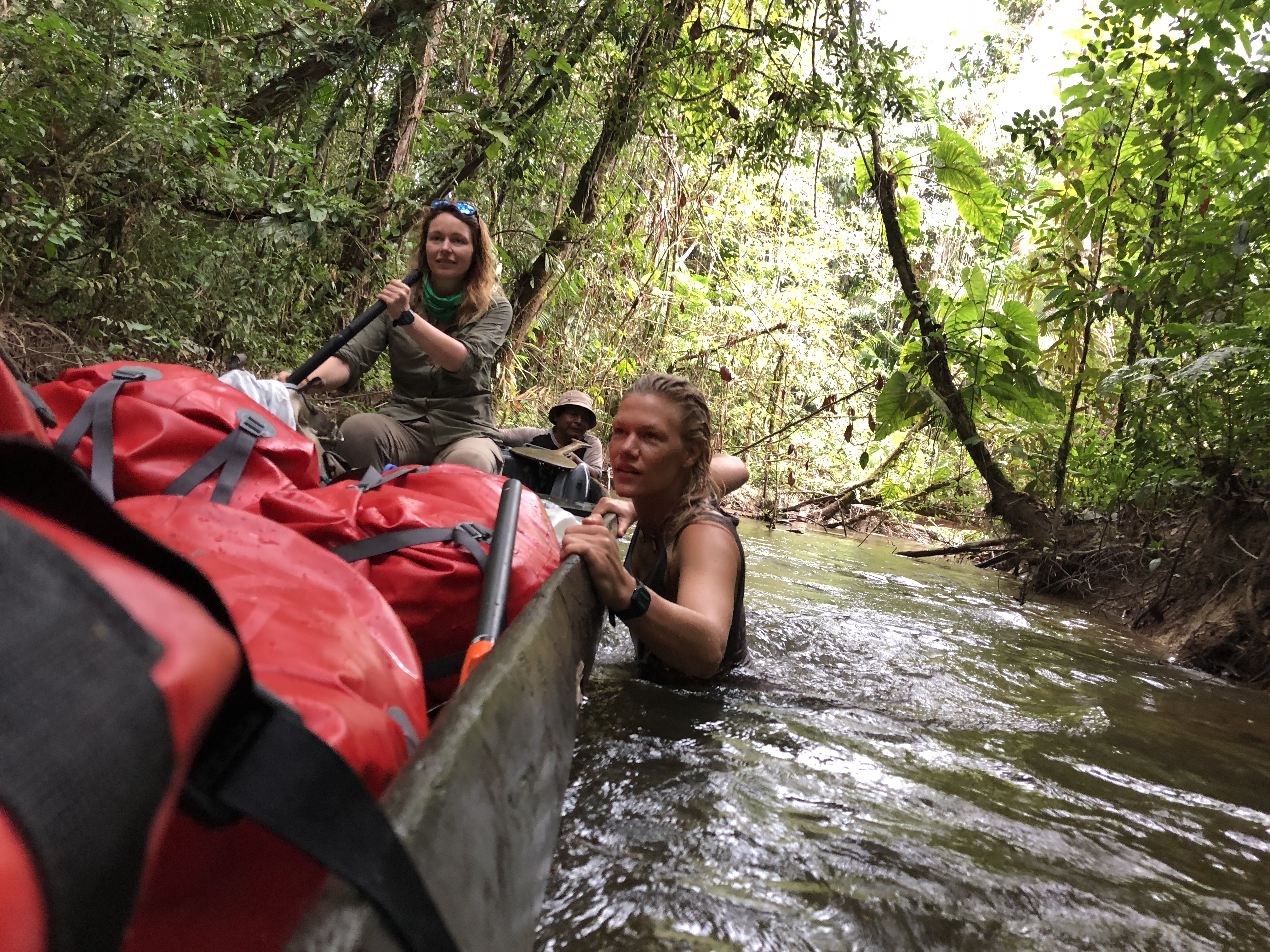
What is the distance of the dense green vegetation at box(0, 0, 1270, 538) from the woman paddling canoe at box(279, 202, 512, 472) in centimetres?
161

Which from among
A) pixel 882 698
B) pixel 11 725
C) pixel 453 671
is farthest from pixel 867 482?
pixel 11 725

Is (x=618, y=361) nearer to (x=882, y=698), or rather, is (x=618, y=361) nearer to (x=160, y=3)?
(x=160, y=3)

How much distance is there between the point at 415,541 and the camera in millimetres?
1761

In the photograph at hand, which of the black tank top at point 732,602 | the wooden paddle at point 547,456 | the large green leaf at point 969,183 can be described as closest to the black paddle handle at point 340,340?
the wooden paddle at point 547,456

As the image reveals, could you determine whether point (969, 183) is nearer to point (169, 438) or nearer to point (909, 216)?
point (909, 216)

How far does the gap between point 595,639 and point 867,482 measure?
8.30 m

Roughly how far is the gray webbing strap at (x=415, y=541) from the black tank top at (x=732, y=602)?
2.47 ft

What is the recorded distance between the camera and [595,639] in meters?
2.14

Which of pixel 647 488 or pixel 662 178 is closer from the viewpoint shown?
pixel 647 488

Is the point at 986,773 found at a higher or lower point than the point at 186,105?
lower

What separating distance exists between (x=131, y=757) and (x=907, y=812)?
1.88 meters

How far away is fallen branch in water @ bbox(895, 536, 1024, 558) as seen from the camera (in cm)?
737

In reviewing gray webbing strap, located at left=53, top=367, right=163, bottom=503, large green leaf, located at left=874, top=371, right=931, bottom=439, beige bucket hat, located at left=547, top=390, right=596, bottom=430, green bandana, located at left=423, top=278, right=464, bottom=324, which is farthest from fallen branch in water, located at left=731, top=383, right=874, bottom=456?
gray webbing strap, located at left=53, top=367, right=163, bottom=503

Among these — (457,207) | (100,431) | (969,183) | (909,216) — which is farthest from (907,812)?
(969,183)
